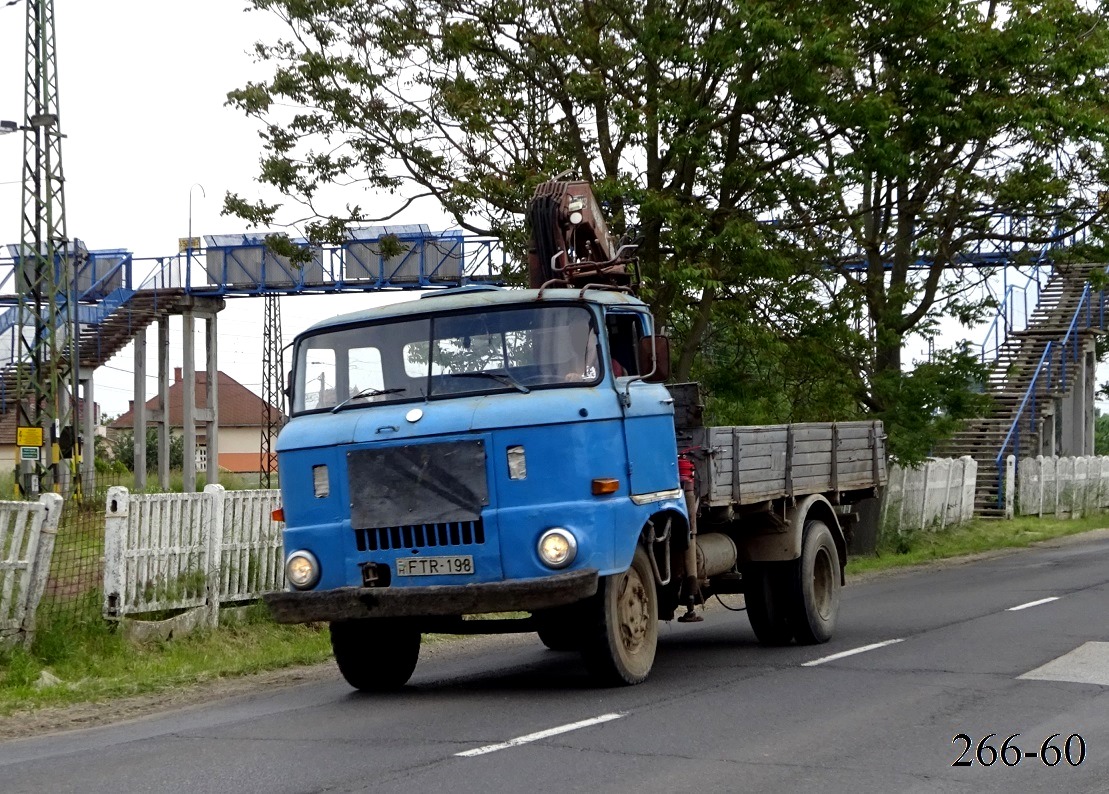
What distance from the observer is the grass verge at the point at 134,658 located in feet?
34.9

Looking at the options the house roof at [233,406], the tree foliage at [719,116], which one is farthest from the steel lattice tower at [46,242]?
the house roof at [233,406]

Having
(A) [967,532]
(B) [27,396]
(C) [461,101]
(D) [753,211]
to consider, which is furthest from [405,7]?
(B) [27,396]

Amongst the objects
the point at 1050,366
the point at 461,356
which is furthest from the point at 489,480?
the point at 1050,366

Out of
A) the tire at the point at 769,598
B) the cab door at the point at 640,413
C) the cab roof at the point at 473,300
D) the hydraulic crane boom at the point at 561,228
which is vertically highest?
the hydraulic crane boom at the point at 561,228

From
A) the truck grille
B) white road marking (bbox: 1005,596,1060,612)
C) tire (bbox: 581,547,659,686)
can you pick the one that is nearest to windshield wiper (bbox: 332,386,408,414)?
the truck grille

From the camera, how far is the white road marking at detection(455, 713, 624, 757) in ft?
24.7

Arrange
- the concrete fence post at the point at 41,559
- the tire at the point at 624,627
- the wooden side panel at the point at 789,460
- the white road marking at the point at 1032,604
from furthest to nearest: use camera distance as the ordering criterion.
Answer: the white road marking at the point at 1032,604, the concrete fence post at the point at 41,559, the wooden side panel at the point at 789,460, the tire at the point at 624,627

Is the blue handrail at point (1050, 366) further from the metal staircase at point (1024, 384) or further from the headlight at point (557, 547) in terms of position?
the headlight at point (557, 547)

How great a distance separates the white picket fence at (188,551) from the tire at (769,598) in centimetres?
522

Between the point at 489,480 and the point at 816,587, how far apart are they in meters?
4.95

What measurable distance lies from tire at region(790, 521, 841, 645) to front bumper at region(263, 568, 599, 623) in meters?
3.97

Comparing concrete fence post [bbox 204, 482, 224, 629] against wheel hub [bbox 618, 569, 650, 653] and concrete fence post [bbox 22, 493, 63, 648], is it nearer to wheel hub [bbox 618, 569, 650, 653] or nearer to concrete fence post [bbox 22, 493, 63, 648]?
concrete fence post [bbox 22, 493, 63, 648]

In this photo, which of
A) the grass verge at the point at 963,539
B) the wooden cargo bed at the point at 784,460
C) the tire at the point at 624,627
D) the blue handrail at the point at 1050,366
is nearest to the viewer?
the tire at the point at 624,627

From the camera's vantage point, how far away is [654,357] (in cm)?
1025
